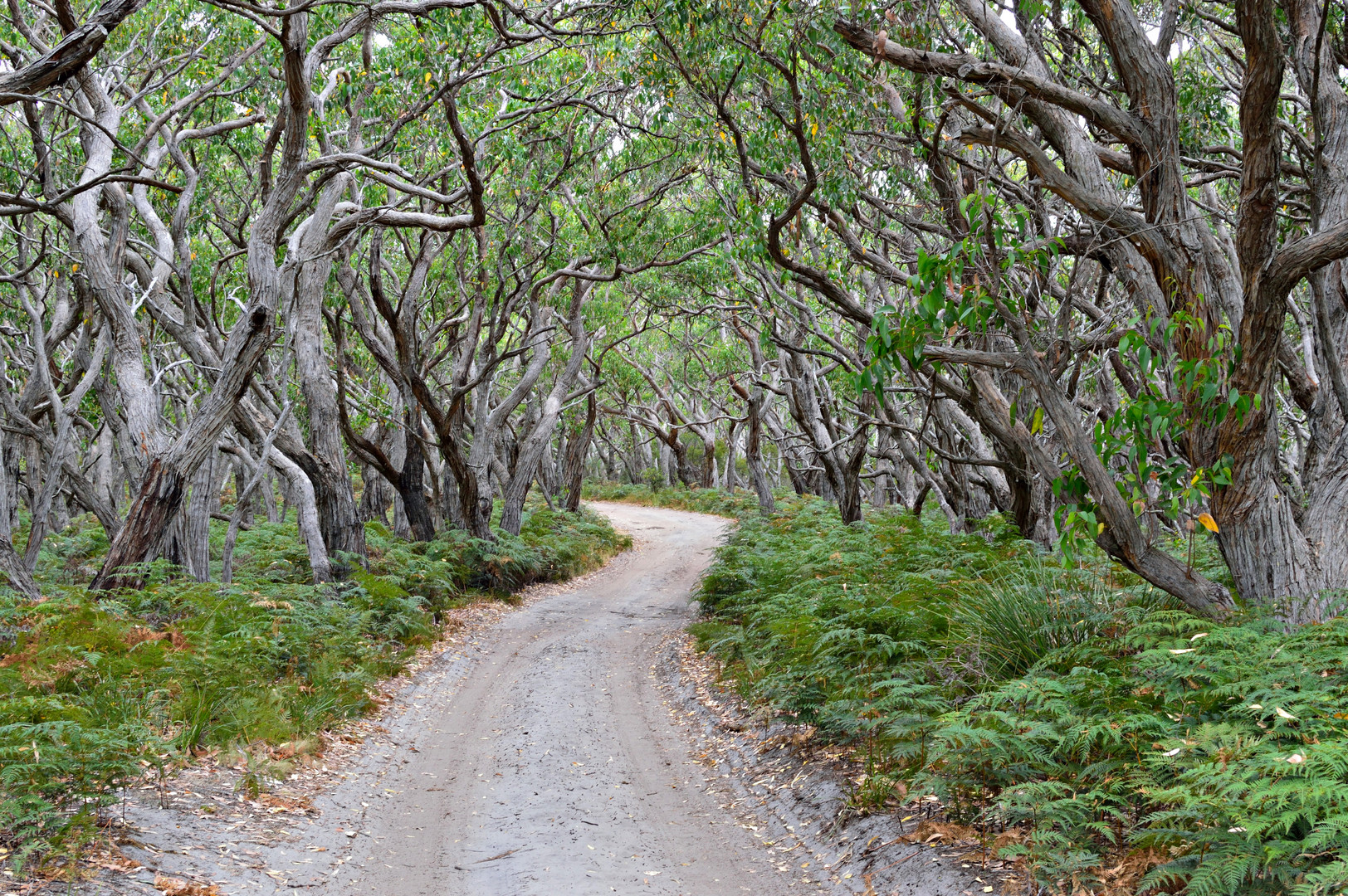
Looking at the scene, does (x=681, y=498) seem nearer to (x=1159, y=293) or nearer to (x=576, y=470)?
(x=576, y=470)

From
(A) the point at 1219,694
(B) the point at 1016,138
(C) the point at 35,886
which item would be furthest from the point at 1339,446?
(C) the point at 35,886

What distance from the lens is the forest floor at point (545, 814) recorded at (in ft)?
17.1

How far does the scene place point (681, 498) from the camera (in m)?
36.1

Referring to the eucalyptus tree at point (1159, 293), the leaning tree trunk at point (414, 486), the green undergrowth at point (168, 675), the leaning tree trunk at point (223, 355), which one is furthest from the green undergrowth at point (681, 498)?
the eucalyptus tree at point (1159, 293)

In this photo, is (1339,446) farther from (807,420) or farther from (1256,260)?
(807,420)

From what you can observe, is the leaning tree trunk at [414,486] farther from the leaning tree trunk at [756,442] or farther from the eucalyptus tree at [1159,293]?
the eucalyptus tree at [1159,293]

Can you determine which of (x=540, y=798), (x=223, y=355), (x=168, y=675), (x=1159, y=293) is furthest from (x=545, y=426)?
(x=1159, y=293)

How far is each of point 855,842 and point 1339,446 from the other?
12.4ft

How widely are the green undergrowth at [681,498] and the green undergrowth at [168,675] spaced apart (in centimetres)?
1669

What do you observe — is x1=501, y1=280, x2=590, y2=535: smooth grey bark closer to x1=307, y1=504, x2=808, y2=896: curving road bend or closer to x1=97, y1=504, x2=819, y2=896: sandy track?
x1=307, y1=504, x2=808, y2=896: curving road bend

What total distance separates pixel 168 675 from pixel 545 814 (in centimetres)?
323

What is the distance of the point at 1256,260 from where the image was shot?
5203mm

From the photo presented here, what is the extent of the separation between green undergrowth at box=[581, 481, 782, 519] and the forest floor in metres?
17.2

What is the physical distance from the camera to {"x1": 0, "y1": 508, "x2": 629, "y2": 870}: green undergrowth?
497cm
